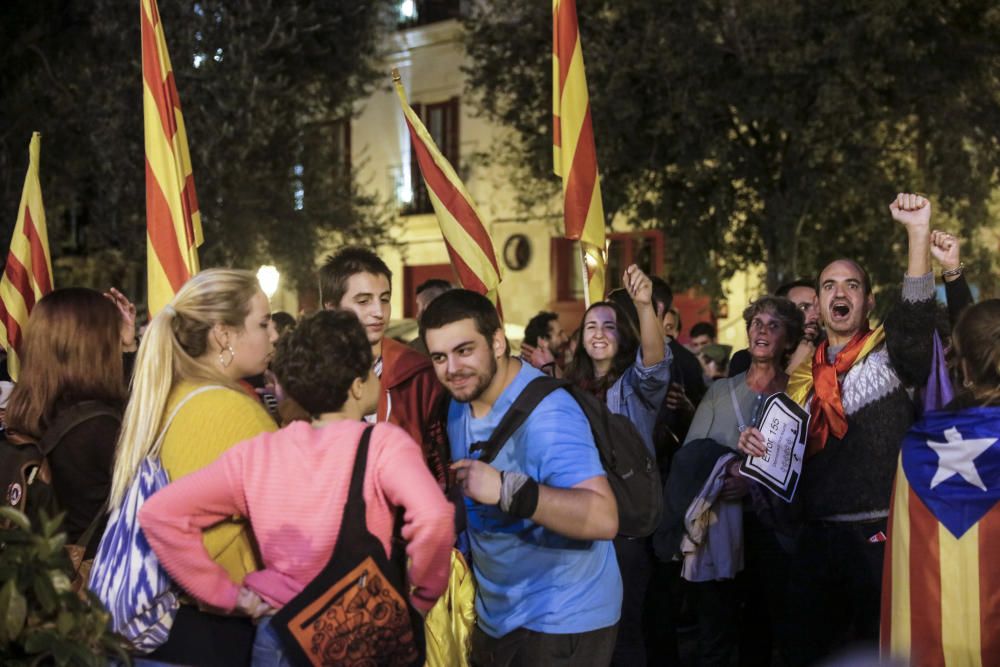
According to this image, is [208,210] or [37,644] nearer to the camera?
[37,644]

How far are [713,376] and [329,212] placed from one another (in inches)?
422

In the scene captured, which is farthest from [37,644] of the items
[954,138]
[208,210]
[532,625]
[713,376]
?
[954,138]

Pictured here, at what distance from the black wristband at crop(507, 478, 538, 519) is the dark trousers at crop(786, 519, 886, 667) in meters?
2.28

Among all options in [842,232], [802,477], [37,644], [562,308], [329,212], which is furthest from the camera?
[562,308]

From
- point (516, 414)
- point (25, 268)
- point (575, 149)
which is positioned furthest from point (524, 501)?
point (25, 268)

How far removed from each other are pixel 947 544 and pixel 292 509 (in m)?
2.40

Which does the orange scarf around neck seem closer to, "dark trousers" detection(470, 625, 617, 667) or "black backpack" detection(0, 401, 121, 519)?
"dark trousers" detection(470, 625, 617, 667)

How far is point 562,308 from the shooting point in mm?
25609

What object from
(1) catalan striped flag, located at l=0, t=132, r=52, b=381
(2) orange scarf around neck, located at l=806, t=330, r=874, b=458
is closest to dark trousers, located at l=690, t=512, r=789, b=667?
(2) orange scarf around neck, located at l=806, t=330, r=874, b=458

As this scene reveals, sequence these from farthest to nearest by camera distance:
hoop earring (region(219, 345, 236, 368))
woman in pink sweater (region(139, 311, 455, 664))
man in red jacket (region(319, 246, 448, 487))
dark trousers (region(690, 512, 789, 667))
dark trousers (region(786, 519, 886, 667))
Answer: dark trousers (region(690, 512, 789, 667)) < dark trousers (region(786, 519, 886, 667)) < man in red jacket (region(319, 246, 448, 487)) < hoop earring (region(219, 345, 236, 368)) < woman in pink sweater (region(139, 311, 455, 664))

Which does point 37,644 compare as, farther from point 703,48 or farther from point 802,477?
point 703,48

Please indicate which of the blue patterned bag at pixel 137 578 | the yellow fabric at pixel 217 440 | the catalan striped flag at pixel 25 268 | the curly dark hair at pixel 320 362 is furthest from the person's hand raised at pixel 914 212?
the catalan striped flag at pixel 25 268

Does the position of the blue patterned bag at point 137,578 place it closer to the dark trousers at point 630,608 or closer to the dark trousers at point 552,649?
the dark trousers at point 552,649

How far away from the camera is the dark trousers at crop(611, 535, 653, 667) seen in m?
6.12
